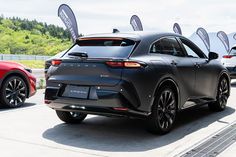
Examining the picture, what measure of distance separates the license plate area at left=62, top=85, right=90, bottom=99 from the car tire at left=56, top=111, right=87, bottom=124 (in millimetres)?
897

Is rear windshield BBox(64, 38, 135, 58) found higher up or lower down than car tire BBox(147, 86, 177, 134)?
higher up

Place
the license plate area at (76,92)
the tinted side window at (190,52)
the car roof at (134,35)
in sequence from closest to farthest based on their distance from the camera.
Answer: the license plate area at (76,92) → the car roof at (134,35) → the tinted side window at (190,52)

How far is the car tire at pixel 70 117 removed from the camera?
6250mm

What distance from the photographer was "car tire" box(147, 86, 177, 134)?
5.39 metres

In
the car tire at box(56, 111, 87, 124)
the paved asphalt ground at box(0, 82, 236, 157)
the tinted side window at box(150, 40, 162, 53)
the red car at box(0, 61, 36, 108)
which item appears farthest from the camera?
the red car at box(0, 61, 36, 108)

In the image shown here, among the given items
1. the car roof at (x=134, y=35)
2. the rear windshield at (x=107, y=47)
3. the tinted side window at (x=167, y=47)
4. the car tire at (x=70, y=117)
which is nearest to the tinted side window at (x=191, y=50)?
the tinted side window at (x=167, y=47)

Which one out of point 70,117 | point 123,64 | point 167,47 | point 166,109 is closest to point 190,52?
point 167,47

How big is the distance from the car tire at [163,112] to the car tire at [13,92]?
356 cm

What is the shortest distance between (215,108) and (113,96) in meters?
3.56

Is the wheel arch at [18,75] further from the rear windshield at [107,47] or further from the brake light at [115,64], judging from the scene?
the brake light at [115,64]

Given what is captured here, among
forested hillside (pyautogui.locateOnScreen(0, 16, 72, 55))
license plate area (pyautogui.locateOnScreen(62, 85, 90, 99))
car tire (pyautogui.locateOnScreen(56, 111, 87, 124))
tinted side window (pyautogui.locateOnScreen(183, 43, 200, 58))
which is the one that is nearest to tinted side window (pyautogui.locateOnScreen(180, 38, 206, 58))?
tinted side window (pyautogui.locateOnScreen(183, 43, 200, 58))

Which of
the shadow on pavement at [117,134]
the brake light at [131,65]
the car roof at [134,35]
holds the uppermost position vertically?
the car roof at [134,35]

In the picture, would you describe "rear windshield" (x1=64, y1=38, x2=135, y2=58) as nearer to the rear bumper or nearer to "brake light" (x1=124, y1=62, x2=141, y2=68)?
"brake light" (x1=124, y1=62, x2=141, y2=68)

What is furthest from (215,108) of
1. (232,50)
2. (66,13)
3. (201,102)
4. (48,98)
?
(66,13)
